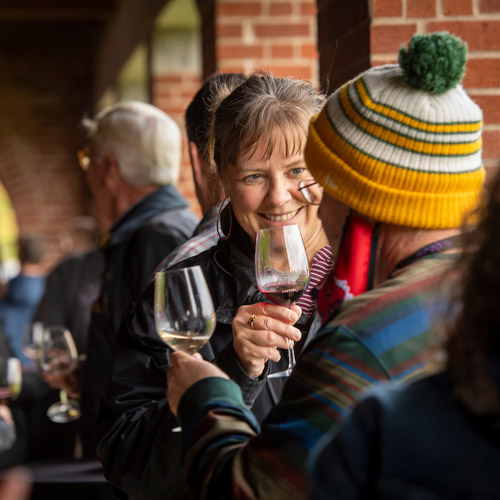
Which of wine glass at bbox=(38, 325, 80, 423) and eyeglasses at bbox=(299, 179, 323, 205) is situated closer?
eyeglasses at bbox=(299, 179, 323, 205)

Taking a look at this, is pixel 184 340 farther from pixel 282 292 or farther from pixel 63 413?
pixel 63 413

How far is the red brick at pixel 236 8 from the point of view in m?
4.40

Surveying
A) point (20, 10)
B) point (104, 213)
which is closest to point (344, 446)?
point (104, 213)

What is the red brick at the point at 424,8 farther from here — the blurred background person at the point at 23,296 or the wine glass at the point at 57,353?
the blurred background person at the point at 23,296

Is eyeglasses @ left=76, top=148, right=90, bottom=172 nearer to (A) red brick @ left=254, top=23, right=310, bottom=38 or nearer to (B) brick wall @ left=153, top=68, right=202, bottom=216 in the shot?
(A) red brick @ left=254, top=23, right=310, bottom=38

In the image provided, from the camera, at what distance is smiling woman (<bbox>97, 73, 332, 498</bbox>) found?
1.71 meters

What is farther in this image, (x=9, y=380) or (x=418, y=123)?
(x=9, y=380)

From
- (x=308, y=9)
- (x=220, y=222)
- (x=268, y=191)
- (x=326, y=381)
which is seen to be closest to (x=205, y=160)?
(x=220, y=222)

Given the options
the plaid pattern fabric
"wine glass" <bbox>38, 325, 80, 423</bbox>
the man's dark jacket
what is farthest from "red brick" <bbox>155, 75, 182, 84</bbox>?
the plaid pattern fabric

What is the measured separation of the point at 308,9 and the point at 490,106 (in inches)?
87.2

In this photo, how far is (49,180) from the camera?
36.4 feet

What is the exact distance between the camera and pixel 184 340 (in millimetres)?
1575

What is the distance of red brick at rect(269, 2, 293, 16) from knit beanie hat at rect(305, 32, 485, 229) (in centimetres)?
318

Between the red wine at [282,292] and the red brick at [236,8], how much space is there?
9.76ft
